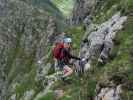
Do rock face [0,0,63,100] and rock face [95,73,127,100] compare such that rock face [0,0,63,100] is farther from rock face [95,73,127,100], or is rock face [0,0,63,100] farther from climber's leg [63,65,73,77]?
rock face [95,73,127,100]

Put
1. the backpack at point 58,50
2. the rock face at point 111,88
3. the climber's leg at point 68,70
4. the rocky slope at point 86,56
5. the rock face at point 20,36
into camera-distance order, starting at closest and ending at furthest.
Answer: the rock face at point 111,88
the rocky slope at point 86,56
the backpack at point 58,50
the climber's leg at point 68,70
the rock face at point 20,36

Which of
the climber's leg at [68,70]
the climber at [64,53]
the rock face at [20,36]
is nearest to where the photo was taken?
the climber at [64,53]

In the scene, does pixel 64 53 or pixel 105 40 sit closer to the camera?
pixel 64 53

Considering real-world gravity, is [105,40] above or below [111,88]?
above

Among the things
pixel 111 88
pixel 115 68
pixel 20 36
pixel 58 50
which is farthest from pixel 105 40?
pixel 20 36

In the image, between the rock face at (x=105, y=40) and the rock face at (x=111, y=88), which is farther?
A: the rock face at (x=105, y=40)

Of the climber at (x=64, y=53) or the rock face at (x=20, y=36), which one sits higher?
the climber at (x=64, y=53)

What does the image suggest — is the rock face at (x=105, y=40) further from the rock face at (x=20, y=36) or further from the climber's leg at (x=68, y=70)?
the rock face at (x=20, y=36)

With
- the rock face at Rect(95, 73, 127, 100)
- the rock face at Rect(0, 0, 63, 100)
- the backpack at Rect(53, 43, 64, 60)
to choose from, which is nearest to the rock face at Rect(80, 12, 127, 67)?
the backpack at Rect(53, 43, 64, 60)

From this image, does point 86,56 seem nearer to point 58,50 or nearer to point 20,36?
point 58,50

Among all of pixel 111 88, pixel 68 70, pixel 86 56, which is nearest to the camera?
pixel 111 88

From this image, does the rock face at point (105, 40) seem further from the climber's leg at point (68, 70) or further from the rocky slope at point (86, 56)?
the climber's leg at point (68, 70)

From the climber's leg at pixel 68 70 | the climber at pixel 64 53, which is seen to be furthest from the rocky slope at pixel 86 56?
the climber at pixel 64 53

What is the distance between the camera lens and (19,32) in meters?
141
